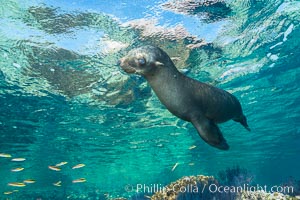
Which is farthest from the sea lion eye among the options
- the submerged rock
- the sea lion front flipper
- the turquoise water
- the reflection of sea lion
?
the turquoise water

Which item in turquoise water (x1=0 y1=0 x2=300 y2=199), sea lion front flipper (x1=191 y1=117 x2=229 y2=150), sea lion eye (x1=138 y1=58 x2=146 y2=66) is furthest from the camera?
turquoise water (x1=0 y1=0 x2=300 y2=199)

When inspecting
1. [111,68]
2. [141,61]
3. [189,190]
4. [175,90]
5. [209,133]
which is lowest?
[189,190]

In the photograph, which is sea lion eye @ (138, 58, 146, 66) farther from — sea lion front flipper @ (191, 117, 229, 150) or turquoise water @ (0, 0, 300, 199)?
turquoise water @ (0, 0, 300, 199)

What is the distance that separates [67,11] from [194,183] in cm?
707

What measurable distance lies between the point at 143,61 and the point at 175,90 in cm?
75

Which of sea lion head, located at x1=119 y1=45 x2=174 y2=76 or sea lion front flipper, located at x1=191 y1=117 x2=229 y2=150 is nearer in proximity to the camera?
sea lion head, located at x1=119 y1=45 x2=174 y2=76

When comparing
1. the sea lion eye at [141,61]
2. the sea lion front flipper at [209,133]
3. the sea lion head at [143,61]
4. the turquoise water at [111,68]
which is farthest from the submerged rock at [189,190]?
the turquoise water at [111,68]

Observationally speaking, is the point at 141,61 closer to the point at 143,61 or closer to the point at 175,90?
the point at 143,61

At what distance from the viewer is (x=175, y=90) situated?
14.7 ft

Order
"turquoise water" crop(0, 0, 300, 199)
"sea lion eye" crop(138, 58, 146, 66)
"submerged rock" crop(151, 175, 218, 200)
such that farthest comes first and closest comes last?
"turquoise water" crop(0, 0, 300, 199) → "submerged rock" crop(151, 175, 218, 200) → "sea lion eye" crop(138, 58, 146, 66)

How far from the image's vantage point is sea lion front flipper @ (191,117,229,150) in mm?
4293

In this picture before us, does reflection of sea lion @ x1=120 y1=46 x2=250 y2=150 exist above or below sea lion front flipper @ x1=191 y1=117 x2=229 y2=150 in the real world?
above

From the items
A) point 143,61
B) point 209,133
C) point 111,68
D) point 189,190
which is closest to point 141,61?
point 143,61

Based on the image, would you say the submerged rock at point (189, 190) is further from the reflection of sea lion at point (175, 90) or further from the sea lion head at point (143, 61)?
the sea lion head at point (143, 61)
